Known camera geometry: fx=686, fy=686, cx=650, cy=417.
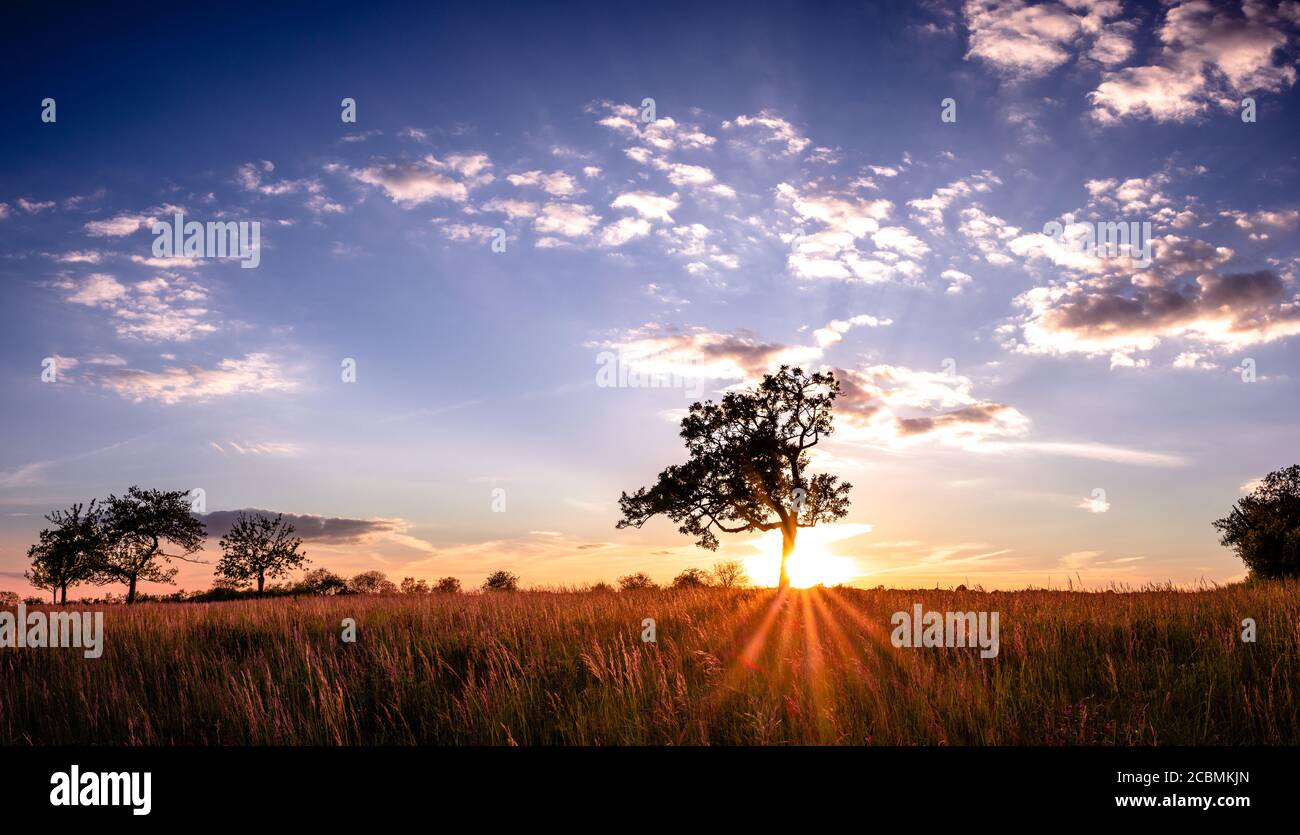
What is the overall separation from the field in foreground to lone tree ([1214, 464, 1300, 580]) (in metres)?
37.9

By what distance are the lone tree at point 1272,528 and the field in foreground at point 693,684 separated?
37.9 meters

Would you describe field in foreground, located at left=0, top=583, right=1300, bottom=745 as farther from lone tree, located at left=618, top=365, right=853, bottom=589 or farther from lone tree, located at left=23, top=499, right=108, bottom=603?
lone tree, located at left=23, top=499, right=108, bottom=603

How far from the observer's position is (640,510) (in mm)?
30688

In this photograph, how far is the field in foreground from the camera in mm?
5666

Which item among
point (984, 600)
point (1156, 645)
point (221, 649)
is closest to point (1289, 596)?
point (984, 600)

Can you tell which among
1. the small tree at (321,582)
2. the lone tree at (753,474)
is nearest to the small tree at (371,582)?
the small tree at (321,582)

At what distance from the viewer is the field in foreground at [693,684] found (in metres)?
5.67

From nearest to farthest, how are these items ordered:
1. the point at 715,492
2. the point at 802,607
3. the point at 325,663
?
the point at 325,663 < the point at 802,607 < the point at 715,492

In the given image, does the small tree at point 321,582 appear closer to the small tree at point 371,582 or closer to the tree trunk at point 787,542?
the small tree at point 371,582

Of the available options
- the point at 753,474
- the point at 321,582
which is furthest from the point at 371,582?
the point at 753,474

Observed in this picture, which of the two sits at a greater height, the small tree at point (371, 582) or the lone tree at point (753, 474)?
the lone tree at point (753, 474)

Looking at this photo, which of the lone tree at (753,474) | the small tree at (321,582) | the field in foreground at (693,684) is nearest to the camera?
the field in foreground at (693,684)
